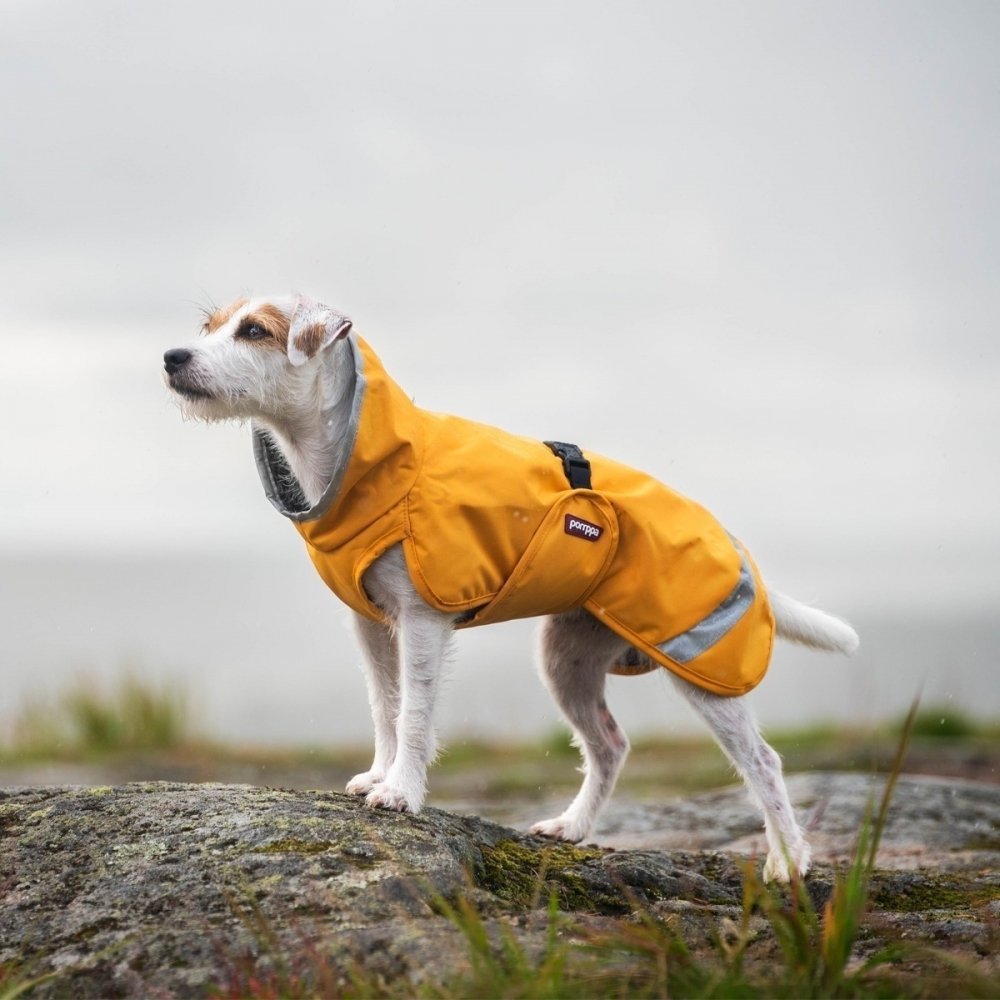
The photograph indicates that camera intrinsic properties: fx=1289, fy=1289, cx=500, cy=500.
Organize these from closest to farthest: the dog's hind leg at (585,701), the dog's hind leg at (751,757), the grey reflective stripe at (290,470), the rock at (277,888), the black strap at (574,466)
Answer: the rock at (277,888)
the grey reflective stripe at (290,470)
the black strap at (574,466)
the dog's hind leg at (751,757)
the dog's hind leg at (585,701)

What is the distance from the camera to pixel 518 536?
18.4 feet

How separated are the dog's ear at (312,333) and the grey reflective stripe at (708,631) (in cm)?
204

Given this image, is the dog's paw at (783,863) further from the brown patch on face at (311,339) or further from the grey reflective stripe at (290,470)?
the brown patch on face at (311,339)

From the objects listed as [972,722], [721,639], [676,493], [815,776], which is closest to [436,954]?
[721,639]

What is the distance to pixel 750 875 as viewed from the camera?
3.78 m

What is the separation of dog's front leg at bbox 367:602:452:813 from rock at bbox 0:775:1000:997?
8.7 inches

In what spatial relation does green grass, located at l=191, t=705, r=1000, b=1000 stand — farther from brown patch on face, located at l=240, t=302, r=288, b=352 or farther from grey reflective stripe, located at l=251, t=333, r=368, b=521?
brown patch on face, located at l=240, t=302, r=288, b=352

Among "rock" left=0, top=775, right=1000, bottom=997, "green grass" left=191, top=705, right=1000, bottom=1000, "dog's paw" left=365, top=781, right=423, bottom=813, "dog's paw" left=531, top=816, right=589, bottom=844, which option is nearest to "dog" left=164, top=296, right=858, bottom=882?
"dog's paw" left=365, top=781, right=423, bottom=813

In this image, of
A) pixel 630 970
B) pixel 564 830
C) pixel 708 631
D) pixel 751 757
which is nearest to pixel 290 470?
pixel 708 631

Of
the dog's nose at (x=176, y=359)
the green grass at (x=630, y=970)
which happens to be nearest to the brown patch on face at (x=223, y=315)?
the dog's nose at (x=176, y=359)

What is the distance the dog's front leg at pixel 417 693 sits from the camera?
5.45 m

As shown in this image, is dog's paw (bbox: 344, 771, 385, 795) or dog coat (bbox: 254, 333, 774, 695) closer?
dog coat (bbox: 254, 333, 774, 695)

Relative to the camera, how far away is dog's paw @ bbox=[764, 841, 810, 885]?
19.3 ft

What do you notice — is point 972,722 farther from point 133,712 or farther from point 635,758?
point 133,712
